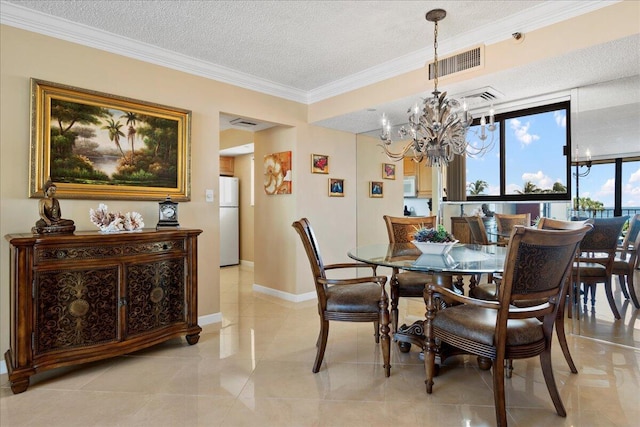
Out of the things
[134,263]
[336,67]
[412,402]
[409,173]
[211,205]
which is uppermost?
[336,67]

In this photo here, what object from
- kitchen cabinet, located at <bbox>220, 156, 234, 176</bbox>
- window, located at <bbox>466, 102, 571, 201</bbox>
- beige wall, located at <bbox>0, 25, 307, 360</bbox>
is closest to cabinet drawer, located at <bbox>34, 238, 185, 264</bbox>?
beige wall, located at <bbox>0, 25, 307, 360</bbox>

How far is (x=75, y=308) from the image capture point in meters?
2.33

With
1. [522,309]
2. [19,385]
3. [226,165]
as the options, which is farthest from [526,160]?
[226,165]

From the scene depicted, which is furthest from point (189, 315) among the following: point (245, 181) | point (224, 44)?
point (245, 181)

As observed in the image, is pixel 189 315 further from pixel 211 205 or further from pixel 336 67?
pixel 336 67

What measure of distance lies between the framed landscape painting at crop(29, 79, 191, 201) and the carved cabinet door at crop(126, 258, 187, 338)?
69 cm

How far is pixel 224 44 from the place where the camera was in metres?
3.04

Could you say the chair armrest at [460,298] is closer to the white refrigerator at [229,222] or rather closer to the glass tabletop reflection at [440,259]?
the glass tabletop reflection at [440,259]

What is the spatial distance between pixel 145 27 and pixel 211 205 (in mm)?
1576

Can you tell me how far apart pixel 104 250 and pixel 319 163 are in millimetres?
2629

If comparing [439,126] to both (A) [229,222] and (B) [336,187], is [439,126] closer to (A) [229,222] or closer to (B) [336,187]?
(B) [336,187]

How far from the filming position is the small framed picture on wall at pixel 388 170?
4676mm

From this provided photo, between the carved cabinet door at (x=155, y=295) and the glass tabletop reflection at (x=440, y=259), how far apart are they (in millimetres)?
1423

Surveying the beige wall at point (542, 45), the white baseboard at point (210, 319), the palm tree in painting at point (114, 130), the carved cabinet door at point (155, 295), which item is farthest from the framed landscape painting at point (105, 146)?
the beige wall at point (542, 45)
